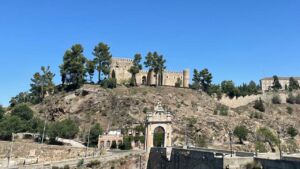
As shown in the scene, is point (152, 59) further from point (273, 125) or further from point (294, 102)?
point (294, 102)

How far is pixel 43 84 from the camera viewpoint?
7725 centimetres

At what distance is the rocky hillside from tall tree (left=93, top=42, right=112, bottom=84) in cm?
388

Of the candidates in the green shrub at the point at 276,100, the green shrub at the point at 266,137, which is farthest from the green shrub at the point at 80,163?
the green shrub at the point at 276,100

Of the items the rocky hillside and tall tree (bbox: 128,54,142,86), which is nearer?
the rocky hillside

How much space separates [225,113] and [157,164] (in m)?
38.4

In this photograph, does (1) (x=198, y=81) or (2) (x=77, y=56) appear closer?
(2) (x=77, y=56)

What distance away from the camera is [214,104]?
80500mm

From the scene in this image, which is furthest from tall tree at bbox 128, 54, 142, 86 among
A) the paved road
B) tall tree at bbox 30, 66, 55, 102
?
the paved road

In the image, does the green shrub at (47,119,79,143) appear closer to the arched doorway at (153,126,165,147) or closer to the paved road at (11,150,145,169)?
the paved road at (11,150,145,169)

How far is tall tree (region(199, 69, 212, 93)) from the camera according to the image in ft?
289

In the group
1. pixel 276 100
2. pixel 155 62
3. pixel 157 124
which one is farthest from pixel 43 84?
pixel 276 100

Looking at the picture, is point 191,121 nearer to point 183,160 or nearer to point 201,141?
point 201,141

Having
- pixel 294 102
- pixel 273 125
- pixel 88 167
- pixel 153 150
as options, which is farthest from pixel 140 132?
pixel 294 102

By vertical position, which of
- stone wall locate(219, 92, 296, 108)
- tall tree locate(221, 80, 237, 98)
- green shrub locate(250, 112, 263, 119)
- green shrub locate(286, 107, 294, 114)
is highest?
tall tree locate(221, 80, 237, 98)
